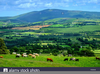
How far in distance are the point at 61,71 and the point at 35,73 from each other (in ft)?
5.13

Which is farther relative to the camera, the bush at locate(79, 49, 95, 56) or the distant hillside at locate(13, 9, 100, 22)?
the distant hillside at locate(13, 9, 100, 22)

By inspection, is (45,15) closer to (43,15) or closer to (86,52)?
(43,15)

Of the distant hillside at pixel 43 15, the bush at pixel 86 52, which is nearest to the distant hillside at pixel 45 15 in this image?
the distant hillside at pixel 43 15

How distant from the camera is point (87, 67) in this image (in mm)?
9602

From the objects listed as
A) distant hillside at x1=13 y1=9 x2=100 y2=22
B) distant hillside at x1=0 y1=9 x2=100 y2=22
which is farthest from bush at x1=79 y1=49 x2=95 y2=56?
distant hillside at x1=13 y1=9 x2=100 y2=22

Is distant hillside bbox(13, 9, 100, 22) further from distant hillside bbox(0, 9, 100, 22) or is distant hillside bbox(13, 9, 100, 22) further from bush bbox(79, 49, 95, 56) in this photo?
bush bbox(79, 49, 95, 56)

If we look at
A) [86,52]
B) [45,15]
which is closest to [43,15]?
[45,15]

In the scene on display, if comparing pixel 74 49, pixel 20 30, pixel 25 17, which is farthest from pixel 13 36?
pixel 25 17

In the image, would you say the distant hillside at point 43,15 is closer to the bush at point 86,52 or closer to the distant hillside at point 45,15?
the distant hillside at point 45,15

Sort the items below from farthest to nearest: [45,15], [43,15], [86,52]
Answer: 1. [45,15]
2. [43,15]
3. [86,52]

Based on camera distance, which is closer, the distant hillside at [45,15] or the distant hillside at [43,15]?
the distant hillside at [43,15]

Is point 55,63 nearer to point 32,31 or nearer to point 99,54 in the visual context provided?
point 99,54

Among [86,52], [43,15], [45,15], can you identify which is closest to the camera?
[86,52]

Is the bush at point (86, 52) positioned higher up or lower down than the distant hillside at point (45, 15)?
lower down
